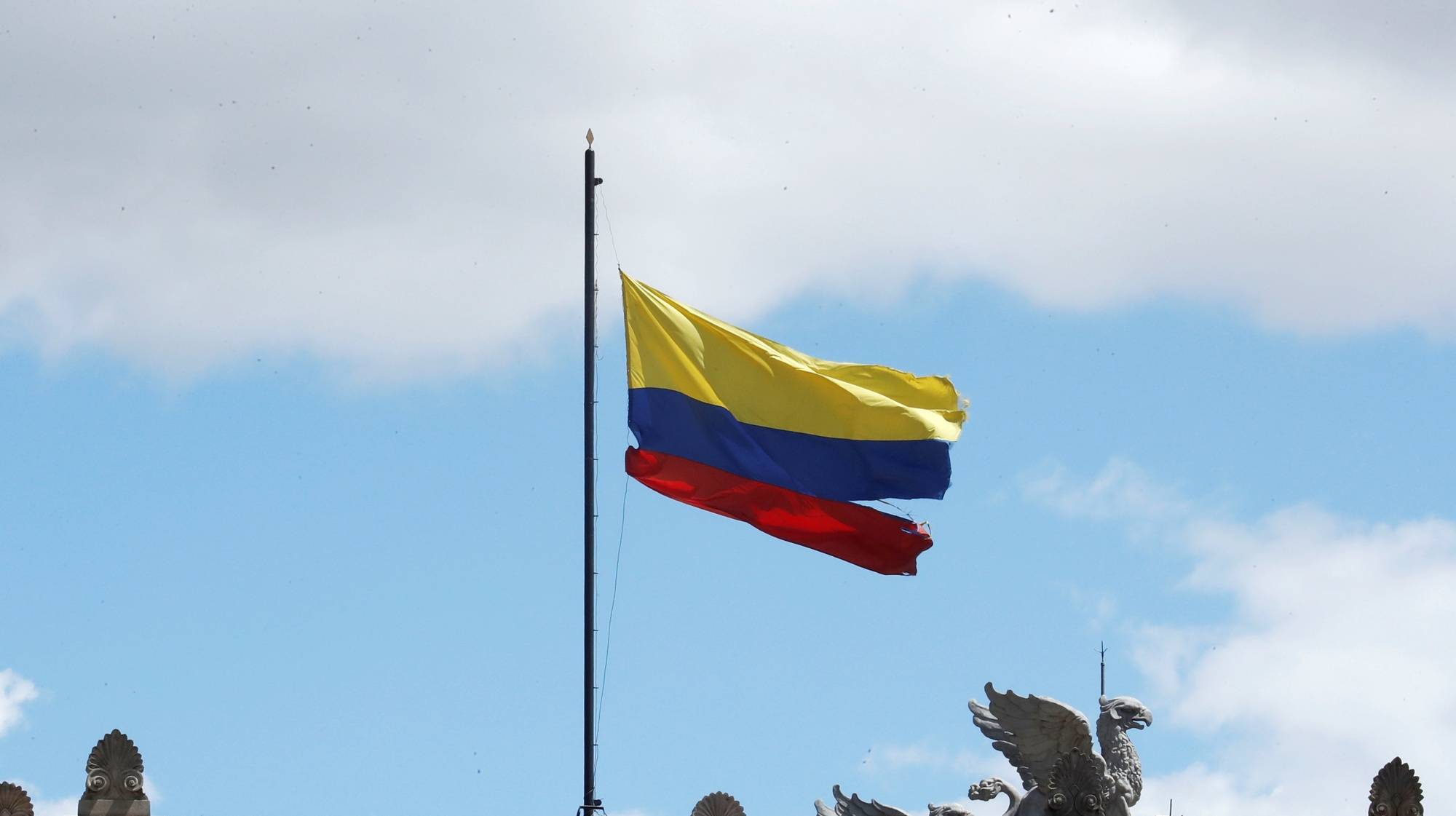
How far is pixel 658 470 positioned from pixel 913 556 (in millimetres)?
2861

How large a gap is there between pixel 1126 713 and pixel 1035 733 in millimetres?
1065

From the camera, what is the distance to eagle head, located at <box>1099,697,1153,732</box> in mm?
28719

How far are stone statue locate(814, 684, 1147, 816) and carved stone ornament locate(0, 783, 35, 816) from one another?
33.6 ft

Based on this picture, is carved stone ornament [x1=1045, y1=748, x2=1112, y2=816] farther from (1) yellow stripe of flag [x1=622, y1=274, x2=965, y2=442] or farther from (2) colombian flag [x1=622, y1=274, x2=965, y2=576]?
(1) yellow stripe of flag [x1=622, y1=274, x2=965, y2=442]

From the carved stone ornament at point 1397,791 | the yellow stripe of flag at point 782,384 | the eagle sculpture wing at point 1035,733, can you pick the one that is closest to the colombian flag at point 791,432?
the yellow stripe of flag at point 782,384

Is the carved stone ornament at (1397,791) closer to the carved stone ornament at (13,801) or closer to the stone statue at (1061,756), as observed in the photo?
the stone statue at (1061,756)

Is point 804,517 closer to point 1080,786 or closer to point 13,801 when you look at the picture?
point 1080,786

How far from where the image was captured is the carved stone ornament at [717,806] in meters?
29.0

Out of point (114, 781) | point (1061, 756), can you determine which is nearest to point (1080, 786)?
point (1061, 756)

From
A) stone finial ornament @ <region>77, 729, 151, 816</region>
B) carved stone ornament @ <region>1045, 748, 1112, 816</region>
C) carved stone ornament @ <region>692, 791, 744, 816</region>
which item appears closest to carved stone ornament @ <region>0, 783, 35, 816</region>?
stone finial ornament @ <region>77, 729, 151, 816</region>

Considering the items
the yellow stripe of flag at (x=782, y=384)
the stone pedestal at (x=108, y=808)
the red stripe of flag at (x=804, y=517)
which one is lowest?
the stone pedestal at (x=108, y=808)

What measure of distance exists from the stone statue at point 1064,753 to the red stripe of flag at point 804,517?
9.55 feet

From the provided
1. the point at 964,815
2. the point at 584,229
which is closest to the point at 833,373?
the point at 584,229

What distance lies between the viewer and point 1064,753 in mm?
28594
